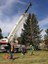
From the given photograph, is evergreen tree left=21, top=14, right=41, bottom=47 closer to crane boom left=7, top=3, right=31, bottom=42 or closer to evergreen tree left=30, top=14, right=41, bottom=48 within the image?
evergreen tree left=30, top=14, right=41, bottom=48

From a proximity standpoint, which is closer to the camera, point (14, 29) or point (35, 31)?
point (14, 29)

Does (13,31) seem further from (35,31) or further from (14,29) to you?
(35,31)

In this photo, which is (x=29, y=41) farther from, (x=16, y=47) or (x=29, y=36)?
(x=16, y=47)

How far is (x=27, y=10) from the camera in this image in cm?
4784

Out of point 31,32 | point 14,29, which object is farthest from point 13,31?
point 31,32

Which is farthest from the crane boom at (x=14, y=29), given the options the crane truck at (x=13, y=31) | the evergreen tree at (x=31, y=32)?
the evergreen tree at (x=31, y=32)

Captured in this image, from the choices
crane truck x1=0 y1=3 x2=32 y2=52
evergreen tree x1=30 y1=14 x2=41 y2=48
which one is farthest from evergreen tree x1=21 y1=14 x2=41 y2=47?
crane truck x1=0 y1=3 x2=32 y2=52

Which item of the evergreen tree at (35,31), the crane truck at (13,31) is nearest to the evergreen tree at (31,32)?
the evergreen tree at (35,31)

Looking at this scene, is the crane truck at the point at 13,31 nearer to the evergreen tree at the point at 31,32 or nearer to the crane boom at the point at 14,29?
the crane boom at the point at 14,29

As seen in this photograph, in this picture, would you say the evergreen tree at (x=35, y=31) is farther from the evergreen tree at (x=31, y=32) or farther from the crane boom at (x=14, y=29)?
the crane boom at (x=14, y=29)

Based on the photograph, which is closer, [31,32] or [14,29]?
[14,29]

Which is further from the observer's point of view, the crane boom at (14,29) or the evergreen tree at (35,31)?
the evergreen tree at (35,31)

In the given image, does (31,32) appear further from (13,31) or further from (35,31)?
(13,31)

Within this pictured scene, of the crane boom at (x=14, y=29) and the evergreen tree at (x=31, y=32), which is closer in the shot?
the crane boom at (x=14, y=29)
